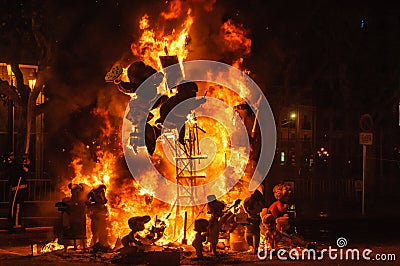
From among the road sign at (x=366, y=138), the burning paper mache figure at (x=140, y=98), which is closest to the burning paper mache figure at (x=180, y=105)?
the burning paper mache figure at (x=140, y=98)

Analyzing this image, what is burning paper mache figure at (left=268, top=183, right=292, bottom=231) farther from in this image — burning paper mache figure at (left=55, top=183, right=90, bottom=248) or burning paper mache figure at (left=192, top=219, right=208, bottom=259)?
burning paper mache figure at (left=55, top=183, right=90, bottom=248)

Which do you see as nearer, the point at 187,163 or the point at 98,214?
the point at 98,214

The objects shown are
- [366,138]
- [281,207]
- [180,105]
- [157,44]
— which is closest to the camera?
[180,105]

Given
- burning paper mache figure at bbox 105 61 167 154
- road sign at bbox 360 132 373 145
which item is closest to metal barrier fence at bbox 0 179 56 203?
burning paper mache figure at bbox 105 61 167 154

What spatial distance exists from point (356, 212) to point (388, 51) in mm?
7502

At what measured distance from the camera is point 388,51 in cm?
2966

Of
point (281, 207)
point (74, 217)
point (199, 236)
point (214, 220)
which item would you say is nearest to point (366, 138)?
point (281, 207)

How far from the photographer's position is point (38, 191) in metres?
23.1

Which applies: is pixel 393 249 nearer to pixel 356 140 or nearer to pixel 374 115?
pixel 374 115

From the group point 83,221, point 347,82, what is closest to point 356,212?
point 347,82

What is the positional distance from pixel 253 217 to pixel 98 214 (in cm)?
296

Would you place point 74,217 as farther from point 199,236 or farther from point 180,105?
point 180,105

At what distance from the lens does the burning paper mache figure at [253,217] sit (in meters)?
13.9

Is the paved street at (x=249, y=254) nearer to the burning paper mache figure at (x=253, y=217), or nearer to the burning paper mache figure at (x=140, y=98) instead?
the burning paper mache figure at (x=253, y=217)
